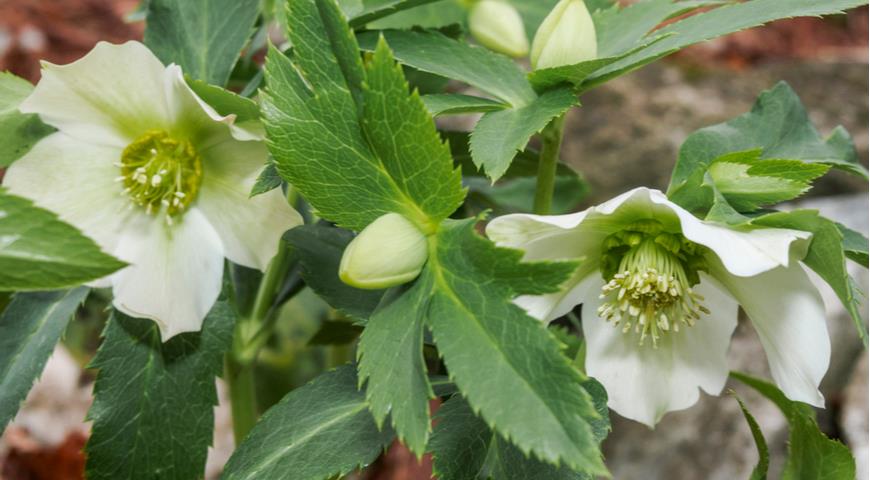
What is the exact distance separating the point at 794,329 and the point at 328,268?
13.9 inches

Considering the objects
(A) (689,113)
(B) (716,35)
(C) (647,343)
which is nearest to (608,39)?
(B) (716,35)

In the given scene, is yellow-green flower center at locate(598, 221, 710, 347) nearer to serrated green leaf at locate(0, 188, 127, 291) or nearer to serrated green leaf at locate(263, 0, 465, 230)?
serrated green leaf at locate(263, 0, 465, 230)

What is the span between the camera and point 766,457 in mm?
741

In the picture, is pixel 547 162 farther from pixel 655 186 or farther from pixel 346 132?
pixel 655 186

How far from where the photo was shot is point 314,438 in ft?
2.23

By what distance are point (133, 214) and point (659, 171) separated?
1.42m

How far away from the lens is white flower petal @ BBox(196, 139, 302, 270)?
710 millimetres

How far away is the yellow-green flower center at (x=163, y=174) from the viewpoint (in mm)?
755

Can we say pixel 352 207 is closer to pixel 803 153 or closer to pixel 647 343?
pixel 647 343

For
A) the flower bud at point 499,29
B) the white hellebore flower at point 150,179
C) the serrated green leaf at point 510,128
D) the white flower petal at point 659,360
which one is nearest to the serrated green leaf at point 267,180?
the white hellebore flower at point 150,179

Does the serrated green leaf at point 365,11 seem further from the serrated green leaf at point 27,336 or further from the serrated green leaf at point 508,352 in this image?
the serrated green leaf at point 27,336

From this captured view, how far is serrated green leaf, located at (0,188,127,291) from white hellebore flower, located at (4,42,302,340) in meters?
0.17

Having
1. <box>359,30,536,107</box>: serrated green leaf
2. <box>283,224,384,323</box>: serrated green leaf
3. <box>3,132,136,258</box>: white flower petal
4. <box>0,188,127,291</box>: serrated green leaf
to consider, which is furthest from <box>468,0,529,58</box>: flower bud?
<box>0,188,127,291</box>: serrated green leaf

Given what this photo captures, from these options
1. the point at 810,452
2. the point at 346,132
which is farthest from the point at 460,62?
the point at 810,452
